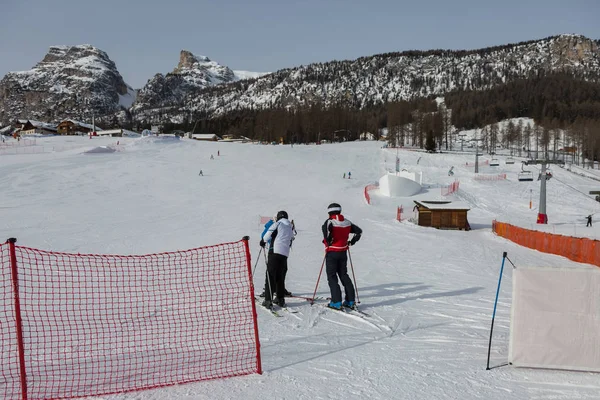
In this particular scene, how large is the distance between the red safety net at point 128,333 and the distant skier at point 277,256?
507 millimetres

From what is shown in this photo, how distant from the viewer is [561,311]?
4203 mm

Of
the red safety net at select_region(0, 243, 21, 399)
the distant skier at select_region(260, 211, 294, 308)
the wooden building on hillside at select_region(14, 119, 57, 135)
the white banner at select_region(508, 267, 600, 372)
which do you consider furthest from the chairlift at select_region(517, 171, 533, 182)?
the wooden building on hillside at select_region(14, 119, 57, 135)

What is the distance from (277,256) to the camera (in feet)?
22.3

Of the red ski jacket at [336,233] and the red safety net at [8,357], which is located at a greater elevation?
the red ski jacket at [336,233]

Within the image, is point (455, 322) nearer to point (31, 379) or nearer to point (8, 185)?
point (31, 379)

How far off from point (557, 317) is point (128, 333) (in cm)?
511

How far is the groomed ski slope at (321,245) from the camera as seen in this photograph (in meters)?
4.13

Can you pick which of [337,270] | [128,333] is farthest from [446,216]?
[128,333]

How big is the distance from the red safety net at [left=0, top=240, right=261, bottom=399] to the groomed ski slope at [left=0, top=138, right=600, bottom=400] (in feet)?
1.12

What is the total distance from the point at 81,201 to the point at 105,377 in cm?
2183

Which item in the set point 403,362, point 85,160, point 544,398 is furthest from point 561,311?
point 85,160

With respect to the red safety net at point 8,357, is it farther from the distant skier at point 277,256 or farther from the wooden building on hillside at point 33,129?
the wooden building on hillside at point 33,129

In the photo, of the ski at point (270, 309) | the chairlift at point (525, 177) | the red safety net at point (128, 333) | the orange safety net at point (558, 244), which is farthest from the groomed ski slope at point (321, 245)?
the chairlift at point (525, 177)

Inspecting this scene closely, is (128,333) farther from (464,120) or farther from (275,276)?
(464,120)
